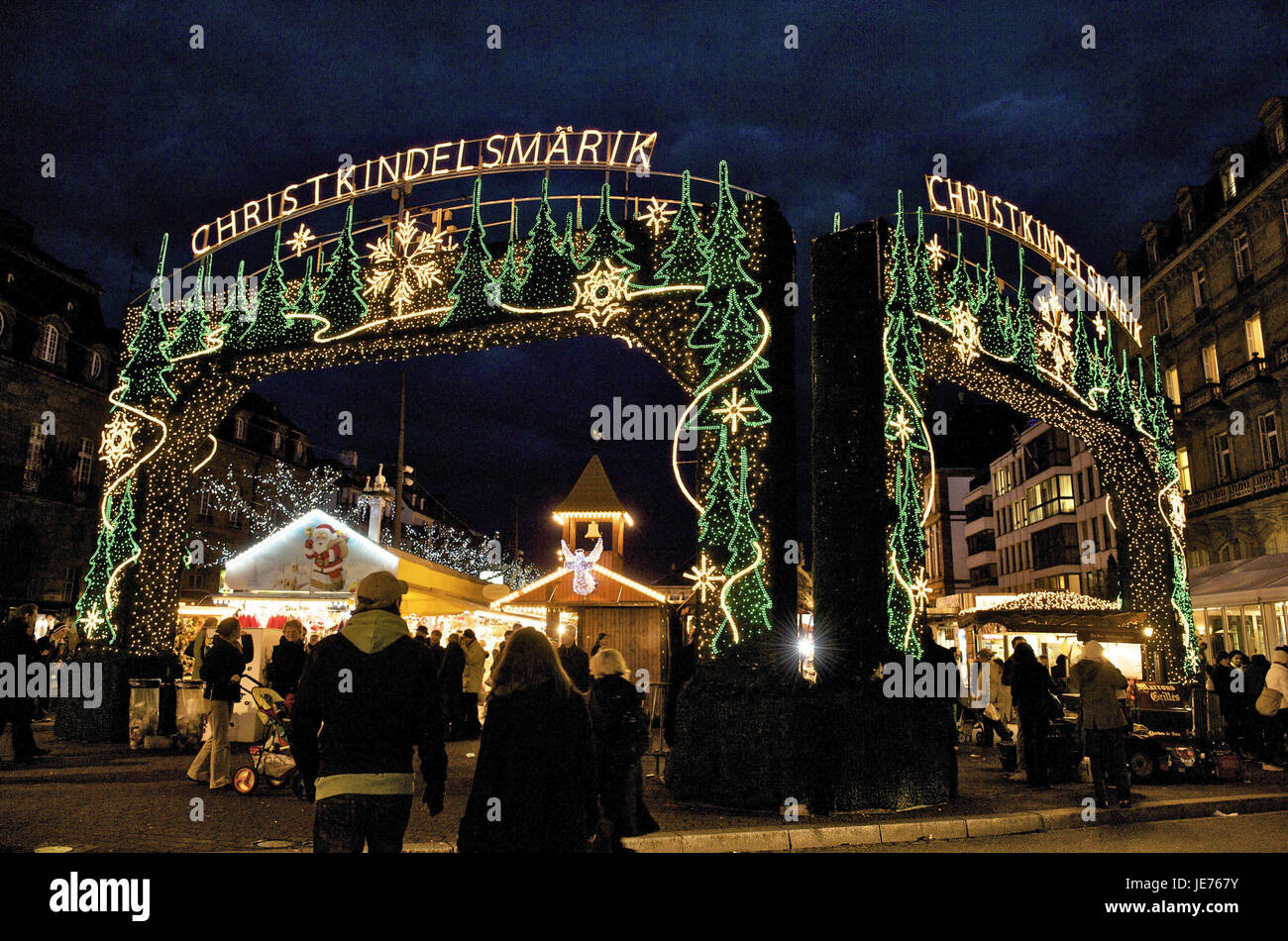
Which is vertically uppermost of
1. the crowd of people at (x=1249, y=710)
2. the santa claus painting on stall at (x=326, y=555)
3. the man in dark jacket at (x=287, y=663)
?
the santa claus painting on stall at (x=326, y=555)

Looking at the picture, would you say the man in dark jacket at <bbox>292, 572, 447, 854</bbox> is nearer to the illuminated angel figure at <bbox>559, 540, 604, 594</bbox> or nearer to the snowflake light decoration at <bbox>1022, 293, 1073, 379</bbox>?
Result: the snowflake light decoration at <bbox>1022, 293, 1073, 379</bbox>

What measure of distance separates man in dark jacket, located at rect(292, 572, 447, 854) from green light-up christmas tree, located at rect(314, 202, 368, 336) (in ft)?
35.0

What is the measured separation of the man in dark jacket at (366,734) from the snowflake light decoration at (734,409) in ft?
22.2

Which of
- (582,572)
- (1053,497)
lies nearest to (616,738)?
(582,572)

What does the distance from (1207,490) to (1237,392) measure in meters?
3.73

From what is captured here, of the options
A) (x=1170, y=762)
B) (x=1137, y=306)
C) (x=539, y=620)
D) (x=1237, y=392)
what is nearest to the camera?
(x=1170, y=762)

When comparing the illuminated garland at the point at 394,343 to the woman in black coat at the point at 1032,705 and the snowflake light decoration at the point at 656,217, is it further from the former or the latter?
the woman in black coat at the point at 1032,705

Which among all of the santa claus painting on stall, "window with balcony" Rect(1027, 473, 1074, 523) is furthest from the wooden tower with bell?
"window with balcony" Rect(1027, 473, 1074, 523)

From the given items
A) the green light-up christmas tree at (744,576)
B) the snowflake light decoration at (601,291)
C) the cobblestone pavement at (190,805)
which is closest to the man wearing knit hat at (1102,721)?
the cobblestone pavement at (190,805)

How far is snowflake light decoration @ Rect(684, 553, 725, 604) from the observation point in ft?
33.3

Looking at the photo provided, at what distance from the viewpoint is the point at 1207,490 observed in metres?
30.2

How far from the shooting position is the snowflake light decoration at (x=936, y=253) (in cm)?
1343
